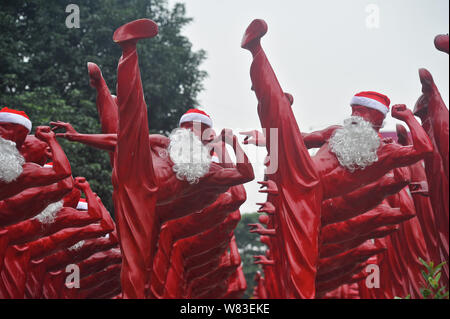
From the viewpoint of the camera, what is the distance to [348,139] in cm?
593

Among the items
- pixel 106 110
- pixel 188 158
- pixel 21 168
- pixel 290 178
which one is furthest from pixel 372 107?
pixel 21 168

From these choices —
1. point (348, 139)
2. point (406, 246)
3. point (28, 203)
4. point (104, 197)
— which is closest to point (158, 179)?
point (28, 203)

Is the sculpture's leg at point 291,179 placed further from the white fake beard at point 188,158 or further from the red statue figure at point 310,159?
the white fake beard at point 188,158

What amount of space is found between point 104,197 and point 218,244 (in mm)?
Result: 5524

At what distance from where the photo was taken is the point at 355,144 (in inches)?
229

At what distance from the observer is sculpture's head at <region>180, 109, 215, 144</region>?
6.78m

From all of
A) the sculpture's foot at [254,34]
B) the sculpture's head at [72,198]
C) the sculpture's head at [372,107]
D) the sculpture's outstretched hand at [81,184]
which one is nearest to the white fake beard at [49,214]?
the sculpture's outstretched hand at [81,184]

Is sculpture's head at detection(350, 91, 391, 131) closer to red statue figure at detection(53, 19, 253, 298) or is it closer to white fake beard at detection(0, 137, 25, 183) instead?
red statue figure at detection(53, 19, 253, 298)

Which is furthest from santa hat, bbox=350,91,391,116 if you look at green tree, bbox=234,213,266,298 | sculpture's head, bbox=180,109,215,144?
green tree, bbox=234,213,266,298

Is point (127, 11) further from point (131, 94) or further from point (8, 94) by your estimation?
point (131, 94)

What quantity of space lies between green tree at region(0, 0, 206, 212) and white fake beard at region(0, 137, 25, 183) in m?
5.98

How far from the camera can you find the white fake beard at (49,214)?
23.5ft

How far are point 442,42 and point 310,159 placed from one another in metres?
1.76

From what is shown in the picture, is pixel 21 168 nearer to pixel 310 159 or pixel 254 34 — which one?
pixel 254 34
